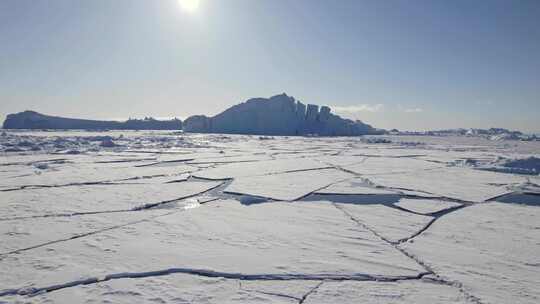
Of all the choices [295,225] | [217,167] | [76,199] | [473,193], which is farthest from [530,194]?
[76,199]

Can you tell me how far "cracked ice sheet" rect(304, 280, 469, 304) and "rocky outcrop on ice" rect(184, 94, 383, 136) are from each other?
23354 mm

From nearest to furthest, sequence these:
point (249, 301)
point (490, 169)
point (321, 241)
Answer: point (249, 301), point (321, 241), point (490, 169)

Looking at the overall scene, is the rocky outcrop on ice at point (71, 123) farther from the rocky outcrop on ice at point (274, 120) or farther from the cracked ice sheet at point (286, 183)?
the cracked ice sheet at point (286, 183)

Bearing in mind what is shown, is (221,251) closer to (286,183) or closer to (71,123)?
(286,183)

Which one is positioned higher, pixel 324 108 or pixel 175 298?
pixel 324 108

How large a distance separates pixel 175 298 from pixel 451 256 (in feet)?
5.79

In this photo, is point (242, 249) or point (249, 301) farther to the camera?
point (242, 249)

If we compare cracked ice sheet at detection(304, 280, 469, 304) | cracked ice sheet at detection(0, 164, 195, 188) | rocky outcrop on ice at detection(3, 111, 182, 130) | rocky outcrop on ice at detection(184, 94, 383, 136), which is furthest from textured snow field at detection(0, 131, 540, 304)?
rocky outcrop on ice at detection(3, 111, 182, 130)

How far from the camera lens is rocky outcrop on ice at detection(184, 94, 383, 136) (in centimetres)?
2483

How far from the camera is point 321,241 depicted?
2.27 metres

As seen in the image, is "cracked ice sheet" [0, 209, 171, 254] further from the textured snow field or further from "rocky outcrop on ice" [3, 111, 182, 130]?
"rocky outcrop on ice" [3, 111, 182, 130]

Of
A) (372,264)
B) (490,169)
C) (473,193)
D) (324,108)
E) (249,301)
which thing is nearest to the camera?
(249,301)

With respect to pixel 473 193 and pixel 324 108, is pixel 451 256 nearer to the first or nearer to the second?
pixel 473 193

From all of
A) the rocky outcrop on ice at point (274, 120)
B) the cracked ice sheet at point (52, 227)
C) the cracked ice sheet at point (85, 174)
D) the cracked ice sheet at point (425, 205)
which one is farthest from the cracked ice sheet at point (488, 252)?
the rocky outcrop on ice at point (274, 120)
